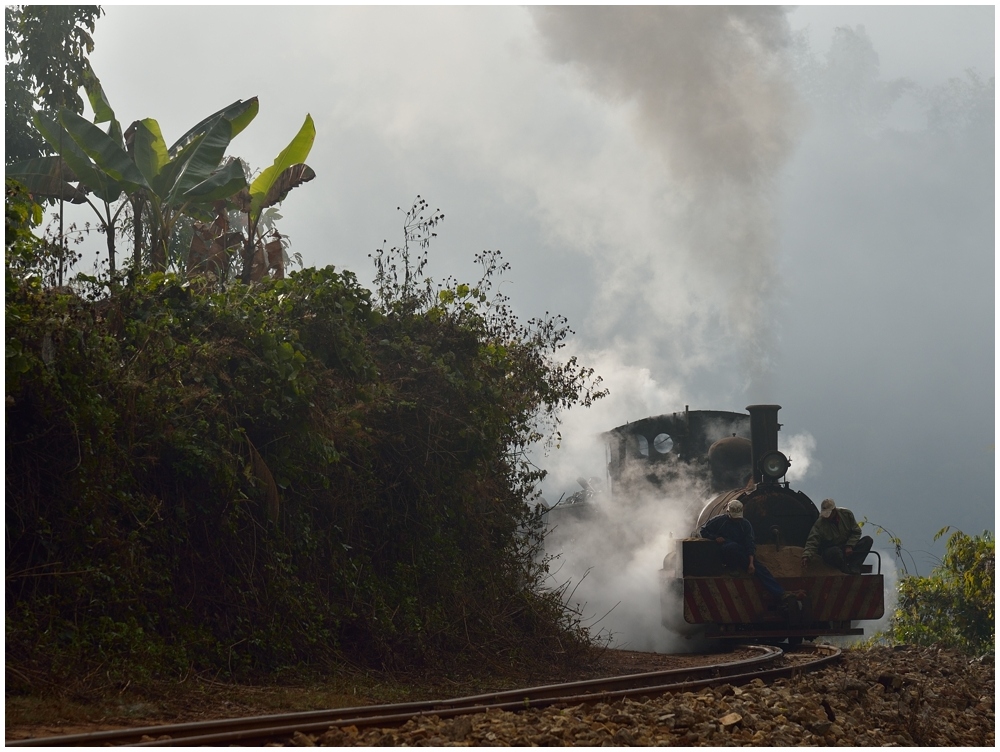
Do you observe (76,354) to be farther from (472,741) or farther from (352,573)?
(472,741)

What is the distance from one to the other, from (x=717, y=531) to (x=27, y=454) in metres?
8.21

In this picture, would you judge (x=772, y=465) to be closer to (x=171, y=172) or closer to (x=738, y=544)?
(x=738, y=544)

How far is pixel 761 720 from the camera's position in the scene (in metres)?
6.14

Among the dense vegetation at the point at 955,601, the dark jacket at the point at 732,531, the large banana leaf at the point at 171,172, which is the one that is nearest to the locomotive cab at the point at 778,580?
the dark jacket at the point at 732,531

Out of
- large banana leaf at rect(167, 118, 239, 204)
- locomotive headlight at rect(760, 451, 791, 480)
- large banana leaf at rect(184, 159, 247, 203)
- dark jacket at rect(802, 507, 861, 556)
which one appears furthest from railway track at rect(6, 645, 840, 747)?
large banana leaf at rect(167, 118, 239, 204)

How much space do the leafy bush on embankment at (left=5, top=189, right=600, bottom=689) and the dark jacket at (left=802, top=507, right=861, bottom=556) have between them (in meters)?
3.46

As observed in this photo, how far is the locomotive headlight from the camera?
13070 millimetres

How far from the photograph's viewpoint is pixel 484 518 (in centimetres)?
1145

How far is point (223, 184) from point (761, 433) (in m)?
7.71

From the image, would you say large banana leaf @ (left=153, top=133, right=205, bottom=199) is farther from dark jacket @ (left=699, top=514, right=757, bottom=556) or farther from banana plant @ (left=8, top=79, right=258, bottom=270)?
dark jacket @ (left=699, top=514, right=757, bottom=556)

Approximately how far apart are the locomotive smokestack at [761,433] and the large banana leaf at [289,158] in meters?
6.92

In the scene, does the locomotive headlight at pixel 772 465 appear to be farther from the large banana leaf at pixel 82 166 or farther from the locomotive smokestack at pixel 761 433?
the large banana leaf at pixel 82 166

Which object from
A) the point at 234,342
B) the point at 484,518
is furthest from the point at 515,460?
the point at 234,342

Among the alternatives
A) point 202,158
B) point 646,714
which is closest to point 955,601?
point 646,714
